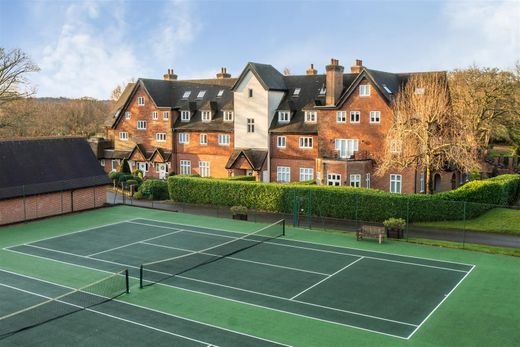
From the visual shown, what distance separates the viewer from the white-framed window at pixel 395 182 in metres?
44.5

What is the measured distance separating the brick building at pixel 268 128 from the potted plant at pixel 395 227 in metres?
11.3

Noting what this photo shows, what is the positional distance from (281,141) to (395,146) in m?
11.8

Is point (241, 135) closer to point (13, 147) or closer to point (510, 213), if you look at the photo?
point (13, 147)

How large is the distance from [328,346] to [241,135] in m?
36.3

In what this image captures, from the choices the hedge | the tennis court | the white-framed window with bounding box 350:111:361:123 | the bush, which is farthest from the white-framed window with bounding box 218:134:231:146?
the tennis court

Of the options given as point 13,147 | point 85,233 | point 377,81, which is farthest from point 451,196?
point 13,147

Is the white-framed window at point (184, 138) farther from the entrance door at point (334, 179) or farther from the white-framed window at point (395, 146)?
the white-framed window at point (395, 146)

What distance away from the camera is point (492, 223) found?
34.4 m

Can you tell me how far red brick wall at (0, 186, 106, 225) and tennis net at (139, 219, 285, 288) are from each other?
1470cm

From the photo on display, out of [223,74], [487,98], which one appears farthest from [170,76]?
[487,98]

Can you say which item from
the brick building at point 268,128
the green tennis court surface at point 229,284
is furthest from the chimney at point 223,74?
the green tennis court surface at point 229,284

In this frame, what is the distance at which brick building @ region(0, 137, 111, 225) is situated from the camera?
36250 mm

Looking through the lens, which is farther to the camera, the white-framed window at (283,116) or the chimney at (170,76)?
the chimney at (170,76)

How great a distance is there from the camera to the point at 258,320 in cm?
1933
